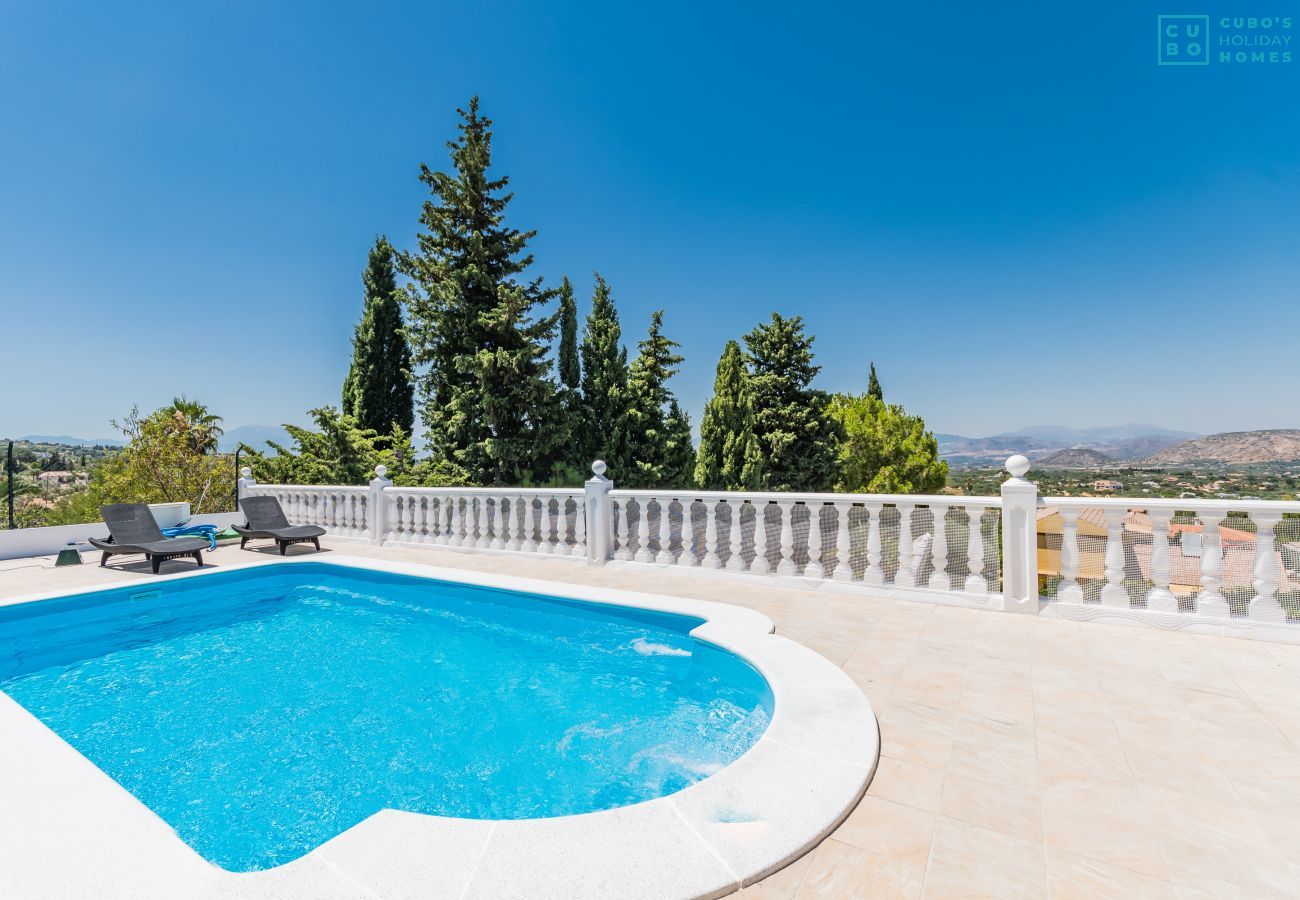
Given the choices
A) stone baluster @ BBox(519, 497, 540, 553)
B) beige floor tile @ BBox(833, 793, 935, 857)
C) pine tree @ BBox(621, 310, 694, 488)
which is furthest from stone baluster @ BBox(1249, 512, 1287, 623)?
pine tree @ BBox(621, 310, 694, 488)

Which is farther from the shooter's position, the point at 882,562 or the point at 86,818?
the point at 882,562

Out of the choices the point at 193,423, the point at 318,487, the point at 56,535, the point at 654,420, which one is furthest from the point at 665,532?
the point at 193,423

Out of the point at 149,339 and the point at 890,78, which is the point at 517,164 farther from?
the point at 149,339

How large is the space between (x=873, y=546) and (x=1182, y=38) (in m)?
8.49

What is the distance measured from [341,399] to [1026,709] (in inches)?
869

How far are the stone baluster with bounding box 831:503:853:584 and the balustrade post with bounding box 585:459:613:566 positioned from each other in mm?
2750

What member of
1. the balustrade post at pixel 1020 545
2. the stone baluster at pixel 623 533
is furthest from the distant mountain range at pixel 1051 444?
the stone baluster at pixel 623 533

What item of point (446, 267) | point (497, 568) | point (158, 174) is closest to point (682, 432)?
A: point (446, 267)

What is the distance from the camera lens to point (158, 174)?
42.1 ft

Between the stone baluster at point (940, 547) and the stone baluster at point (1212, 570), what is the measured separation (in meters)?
1.72

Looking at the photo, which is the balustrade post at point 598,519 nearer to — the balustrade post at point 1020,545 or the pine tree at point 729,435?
the balustrade post at point 1020,545

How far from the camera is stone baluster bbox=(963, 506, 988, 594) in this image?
488 centimetres

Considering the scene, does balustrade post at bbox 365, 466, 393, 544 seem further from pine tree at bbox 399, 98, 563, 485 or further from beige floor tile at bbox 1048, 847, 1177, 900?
beige floor tile at bbox 1048, 847, 1177, 900

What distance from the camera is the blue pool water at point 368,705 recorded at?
2.69 meters
